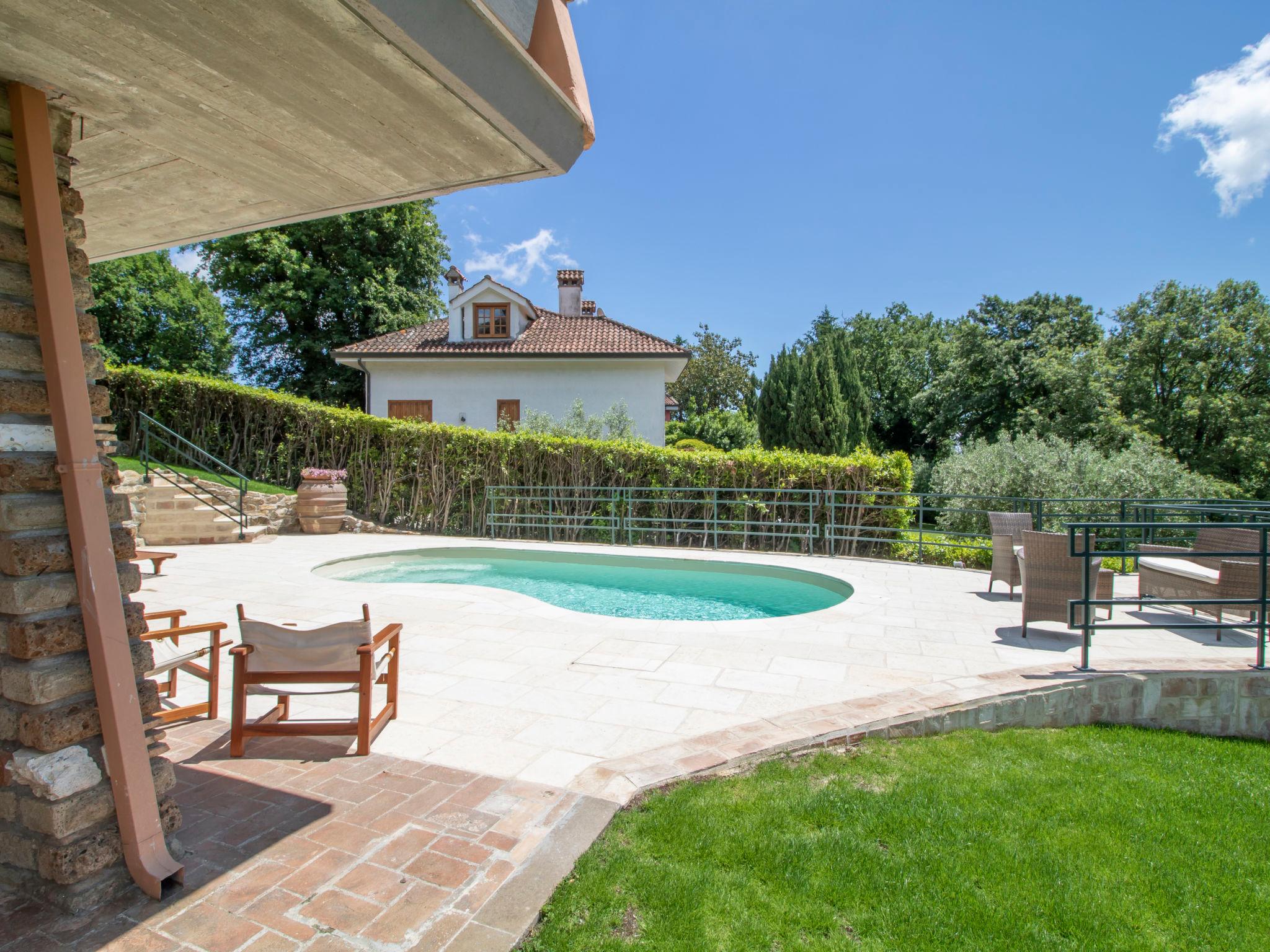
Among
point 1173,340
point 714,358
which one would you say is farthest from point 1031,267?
point 714,358

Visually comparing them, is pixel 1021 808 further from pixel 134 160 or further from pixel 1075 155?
pixel 1075 155

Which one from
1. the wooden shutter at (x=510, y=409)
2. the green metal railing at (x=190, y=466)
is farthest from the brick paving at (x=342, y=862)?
the wooden shutter at (x=510, y=409)

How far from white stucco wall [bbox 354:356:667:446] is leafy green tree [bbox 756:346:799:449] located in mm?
6312

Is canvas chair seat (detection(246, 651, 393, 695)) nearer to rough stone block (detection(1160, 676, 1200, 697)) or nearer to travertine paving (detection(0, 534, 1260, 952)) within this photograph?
travertine paving (detection(0, 534, 1260, 952))

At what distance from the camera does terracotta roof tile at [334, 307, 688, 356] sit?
18172mm

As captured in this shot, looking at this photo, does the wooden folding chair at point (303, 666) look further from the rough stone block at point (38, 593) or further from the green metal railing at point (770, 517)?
the green metal railing at point (770, 517)

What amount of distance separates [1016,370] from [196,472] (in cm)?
2866

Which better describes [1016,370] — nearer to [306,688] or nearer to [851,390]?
[851,390]

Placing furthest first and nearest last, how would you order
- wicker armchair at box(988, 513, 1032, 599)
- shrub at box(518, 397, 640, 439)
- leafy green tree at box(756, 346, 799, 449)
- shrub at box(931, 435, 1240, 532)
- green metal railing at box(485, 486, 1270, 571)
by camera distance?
leafy green tree at box(756, 346, 799, 449) → shrub at box(518, 397, 640, 439) → shrub at box(931, 435, 1240, 532) → green metal railing at box(485, 486, 1270, 571) → wicker armchair at box(988, 513, 1032, 599)

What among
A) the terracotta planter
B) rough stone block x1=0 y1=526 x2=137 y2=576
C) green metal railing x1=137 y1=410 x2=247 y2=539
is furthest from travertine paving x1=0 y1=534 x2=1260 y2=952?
the terracotta planter

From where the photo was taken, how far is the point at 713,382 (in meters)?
36.2

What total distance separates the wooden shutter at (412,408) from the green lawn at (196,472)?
4.27 m

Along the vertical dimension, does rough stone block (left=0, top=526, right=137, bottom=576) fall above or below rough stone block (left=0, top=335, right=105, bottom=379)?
below

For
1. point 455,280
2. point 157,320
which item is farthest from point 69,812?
point 157,320
